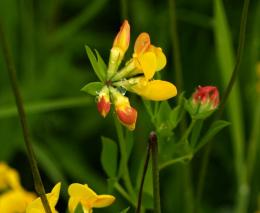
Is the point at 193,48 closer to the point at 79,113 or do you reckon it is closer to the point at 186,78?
the point at 186,78

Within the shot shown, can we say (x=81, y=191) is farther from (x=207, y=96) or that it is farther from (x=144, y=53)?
(x=207, y=96)

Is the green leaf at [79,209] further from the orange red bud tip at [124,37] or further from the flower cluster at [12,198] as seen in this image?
the flower cluster at [12,198]

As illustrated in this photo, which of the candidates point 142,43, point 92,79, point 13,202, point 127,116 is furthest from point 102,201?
point 92,79

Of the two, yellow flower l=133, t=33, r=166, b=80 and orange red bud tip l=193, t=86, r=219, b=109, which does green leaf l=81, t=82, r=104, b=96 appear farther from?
orange red bud tip l=193, t=86, r=219, b=109

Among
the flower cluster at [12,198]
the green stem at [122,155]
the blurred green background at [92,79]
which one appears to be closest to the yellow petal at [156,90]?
the green stem at [122,155]

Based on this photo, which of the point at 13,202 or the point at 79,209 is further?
the point at 13,202
